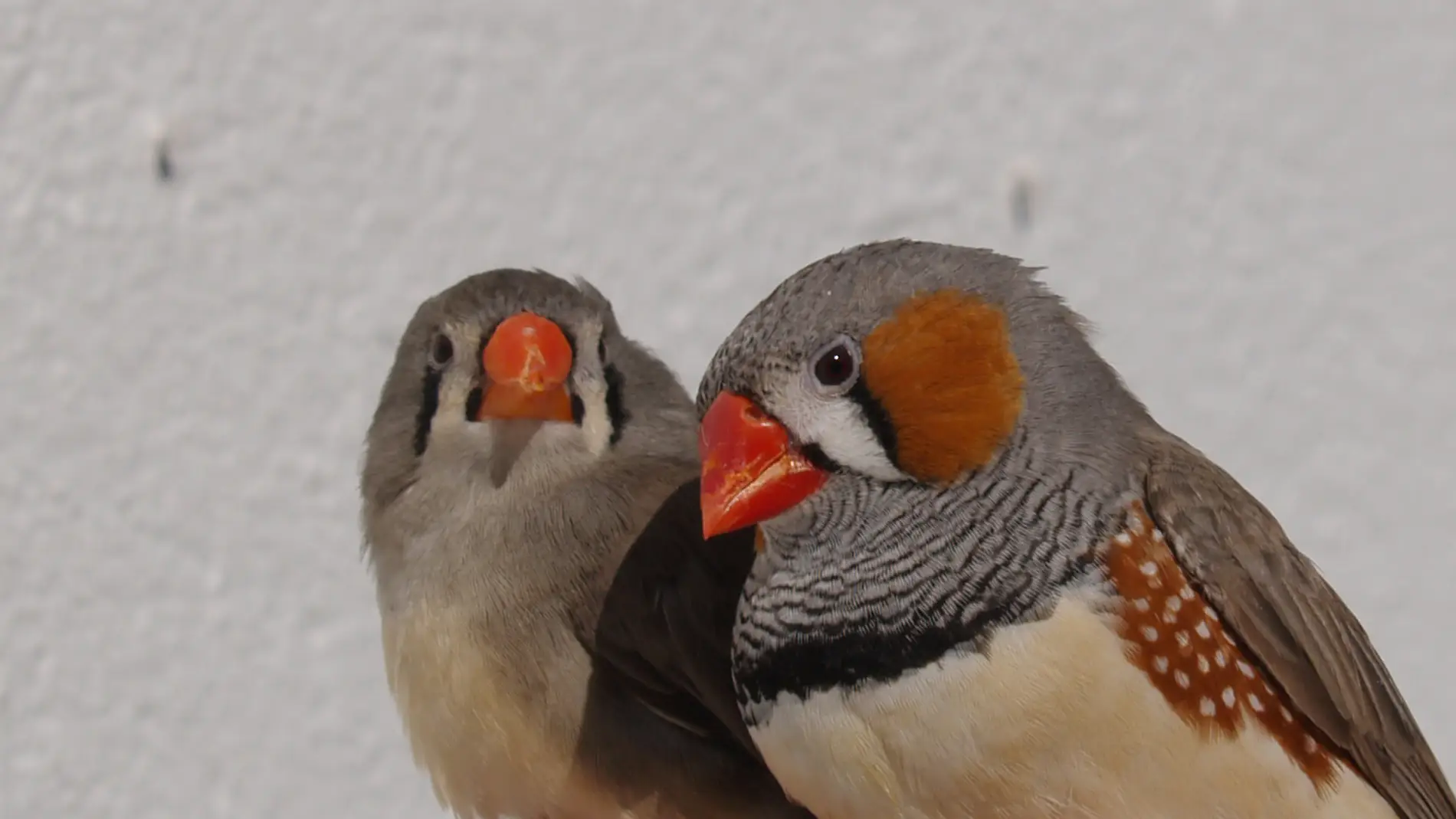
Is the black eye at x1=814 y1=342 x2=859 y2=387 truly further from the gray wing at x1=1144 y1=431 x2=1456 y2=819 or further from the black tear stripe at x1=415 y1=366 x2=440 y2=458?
the black tear stripe at x1=415 y1=366 x2=440 y2=458

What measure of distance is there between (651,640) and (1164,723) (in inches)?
13.7

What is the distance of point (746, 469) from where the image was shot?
2.26 feet

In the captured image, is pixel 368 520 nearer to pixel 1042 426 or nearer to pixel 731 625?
pixel 731 625

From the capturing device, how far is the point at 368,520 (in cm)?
108

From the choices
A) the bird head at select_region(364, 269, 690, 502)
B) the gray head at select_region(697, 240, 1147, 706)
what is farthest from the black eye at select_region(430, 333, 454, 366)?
the gray head at select_region(697, 240, 1147, 706)

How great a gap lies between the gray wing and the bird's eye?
17cm

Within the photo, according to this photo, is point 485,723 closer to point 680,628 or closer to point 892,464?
point 680,628

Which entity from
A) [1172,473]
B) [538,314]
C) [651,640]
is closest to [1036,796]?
[1172,473]

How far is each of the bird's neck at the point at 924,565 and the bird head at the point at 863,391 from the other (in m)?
0.01

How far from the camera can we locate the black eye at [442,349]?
3.26 ft

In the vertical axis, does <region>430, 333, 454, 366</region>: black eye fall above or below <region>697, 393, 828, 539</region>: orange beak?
above

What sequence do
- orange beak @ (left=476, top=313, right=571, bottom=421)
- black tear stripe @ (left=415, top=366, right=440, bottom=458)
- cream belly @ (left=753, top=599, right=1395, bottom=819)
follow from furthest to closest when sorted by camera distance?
black tear stripe @ (left=415, top=366, right=440, bottom=458)
orange beak @ (left=476, top=313, right=571, bottom=421)
cream belly @ (left=753, top=599, right=1395, bottom=819)

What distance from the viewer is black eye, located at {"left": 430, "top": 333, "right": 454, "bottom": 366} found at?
99 centimetres

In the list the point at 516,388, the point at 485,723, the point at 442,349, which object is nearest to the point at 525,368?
the point at 516,388
